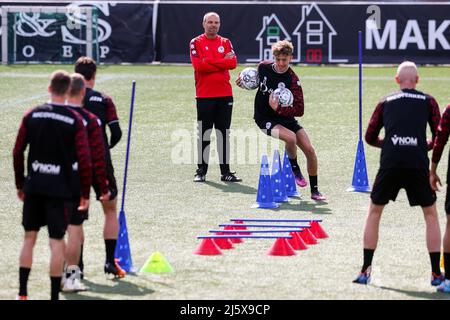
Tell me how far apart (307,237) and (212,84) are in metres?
5.11

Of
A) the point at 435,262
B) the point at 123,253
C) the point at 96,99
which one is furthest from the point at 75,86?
the point at 435,262

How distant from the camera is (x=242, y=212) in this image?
1330 cm

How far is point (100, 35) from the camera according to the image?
3412cm

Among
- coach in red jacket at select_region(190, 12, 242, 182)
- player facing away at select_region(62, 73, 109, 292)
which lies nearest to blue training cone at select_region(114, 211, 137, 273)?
player facing away at select_region(62, 73, 109, 292)

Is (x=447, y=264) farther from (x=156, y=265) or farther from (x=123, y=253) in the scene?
(x=123, y=253)

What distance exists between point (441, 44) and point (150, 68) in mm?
8643

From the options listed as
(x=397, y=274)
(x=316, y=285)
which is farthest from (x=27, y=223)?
(x=397, y=274)

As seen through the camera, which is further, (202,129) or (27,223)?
(202,129)

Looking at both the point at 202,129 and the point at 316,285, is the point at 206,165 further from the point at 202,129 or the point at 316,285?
the point at 316,285

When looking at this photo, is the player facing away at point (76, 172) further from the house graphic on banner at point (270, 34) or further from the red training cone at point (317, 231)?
the house graphic on banner at point (270, 34)

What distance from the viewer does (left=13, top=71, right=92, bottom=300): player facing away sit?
8.59 meters

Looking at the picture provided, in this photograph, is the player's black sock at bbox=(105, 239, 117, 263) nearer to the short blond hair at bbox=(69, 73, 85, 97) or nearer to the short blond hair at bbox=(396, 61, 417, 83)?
the short blond hair at bbox=(69, 73, 85, 97)

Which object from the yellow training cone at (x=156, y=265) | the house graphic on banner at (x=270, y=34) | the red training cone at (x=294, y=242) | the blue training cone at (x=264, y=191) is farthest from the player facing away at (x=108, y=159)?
the house graphic on banner at (x=270, y=34)
